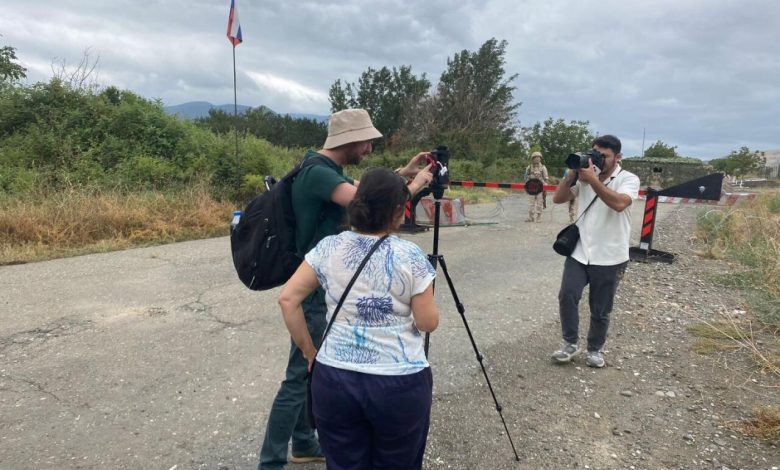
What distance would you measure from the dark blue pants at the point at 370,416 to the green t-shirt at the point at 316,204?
2.29 feet

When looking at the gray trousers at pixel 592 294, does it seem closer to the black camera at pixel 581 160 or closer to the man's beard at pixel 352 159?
the black camera at pixel 581 160

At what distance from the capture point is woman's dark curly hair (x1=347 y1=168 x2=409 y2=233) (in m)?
1.75

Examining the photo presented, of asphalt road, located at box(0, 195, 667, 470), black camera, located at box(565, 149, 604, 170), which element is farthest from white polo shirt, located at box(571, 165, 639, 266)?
asphalt road, located at box(0, 195, 667, 470)

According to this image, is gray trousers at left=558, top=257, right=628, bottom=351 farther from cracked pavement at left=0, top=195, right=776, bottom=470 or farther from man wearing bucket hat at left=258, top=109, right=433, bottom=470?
man wearing bucket hat at left=258, top=109, right=433, bottom=470

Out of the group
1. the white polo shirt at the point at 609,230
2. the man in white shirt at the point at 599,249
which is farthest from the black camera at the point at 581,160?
the white polo shirt at the point at 609,230

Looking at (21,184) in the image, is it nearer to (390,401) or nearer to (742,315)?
(390,401)

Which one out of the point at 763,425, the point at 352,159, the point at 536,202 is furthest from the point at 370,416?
the point at 536,202

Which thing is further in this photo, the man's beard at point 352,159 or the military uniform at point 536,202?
the military uniform at point 536,202

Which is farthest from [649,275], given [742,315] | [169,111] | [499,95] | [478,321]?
[499,95]

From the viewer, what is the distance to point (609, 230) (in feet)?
12.5

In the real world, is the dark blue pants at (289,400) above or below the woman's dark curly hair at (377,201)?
below

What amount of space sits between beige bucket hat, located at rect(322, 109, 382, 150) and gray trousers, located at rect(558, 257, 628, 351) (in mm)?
2336

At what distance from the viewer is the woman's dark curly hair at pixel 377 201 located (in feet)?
5.76

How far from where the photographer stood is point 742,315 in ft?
17.5
